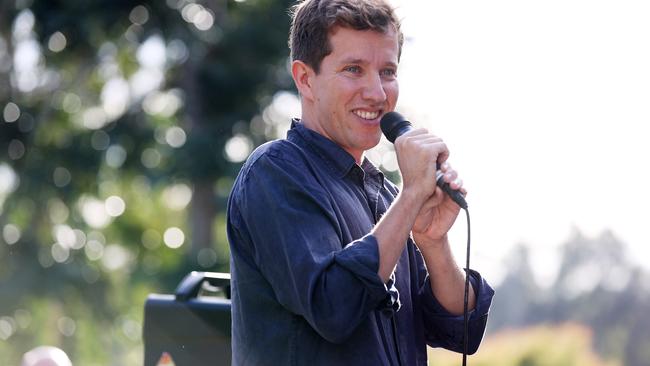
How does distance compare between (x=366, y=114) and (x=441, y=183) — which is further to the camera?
(x=366, y=114)

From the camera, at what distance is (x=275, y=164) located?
2.22 metres

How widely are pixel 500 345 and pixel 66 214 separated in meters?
8.95

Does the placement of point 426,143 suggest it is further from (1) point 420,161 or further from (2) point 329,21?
(2) point 329,21

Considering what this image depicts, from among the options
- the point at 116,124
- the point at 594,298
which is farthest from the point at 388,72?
the point at 116,124

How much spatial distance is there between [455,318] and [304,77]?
2.08ft

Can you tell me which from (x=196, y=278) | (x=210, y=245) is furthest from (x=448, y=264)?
(x=210, y=245)

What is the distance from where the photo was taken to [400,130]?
222cm

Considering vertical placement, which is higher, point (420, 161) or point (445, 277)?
point (420, 161)

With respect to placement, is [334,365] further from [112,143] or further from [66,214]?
[66,214]

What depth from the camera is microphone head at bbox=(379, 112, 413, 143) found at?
2.22 metres

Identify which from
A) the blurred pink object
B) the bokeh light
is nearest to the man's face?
the blurred pink object

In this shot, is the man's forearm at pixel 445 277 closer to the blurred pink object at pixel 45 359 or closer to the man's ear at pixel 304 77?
the man's ear at pixel 304 77

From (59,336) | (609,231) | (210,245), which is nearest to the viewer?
(609,231)

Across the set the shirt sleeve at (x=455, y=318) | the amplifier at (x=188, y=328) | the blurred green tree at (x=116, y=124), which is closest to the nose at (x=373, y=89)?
the shirt sleeve at (x=455, y=318)
